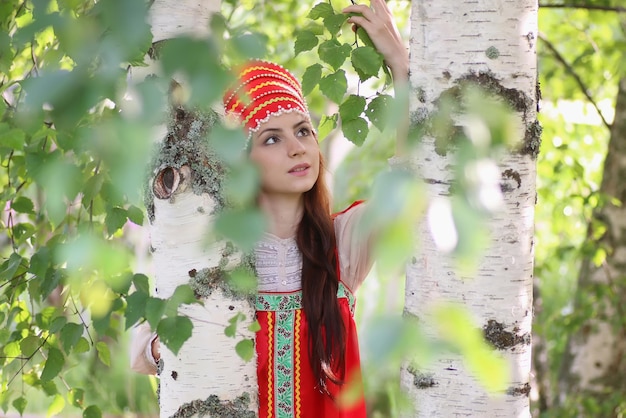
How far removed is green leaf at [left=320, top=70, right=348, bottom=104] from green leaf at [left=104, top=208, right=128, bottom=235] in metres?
0.43

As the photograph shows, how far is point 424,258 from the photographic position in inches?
43.8

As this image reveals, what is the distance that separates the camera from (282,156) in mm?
1695

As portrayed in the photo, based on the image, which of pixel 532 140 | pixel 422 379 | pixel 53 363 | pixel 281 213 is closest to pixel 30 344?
pixel 53 363

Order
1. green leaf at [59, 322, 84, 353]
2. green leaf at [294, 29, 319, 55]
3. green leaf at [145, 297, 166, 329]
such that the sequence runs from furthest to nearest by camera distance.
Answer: green leaf at [294, 29, 319, 55]
green leaf at [59, 322, 84, 353]
green leaf at [145, 297, 166, 329]

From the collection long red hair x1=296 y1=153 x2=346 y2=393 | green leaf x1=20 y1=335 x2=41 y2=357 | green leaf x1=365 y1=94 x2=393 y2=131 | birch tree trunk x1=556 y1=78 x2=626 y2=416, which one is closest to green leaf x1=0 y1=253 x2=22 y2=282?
green leaf x1=20 y1=335 x2=41 y2=357

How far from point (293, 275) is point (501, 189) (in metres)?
0.73

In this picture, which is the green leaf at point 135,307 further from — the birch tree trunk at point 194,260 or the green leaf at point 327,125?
the green leaf at point 327,125

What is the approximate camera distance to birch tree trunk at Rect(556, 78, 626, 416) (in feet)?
10.0

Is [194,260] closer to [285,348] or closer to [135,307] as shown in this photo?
[135,307]

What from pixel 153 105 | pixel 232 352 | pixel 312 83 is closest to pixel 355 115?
pixel 312 83

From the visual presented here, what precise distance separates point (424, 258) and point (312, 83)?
1.45ft

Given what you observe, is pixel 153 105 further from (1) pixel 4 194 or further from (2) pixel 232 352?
(1) pixel 4 194

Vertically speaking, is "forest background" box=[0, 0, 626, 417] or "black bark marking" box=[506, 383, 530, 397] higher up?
"forest background" box=[0, 0, 626, 417]

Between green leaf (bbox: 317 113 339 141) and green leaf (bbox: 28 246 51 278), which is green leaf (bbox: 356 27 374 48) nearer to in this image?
green leaf (bbox: 317 113 339 141)
